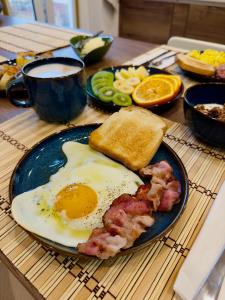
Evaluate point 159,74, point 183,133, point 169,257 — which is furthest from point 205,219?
point 159,74

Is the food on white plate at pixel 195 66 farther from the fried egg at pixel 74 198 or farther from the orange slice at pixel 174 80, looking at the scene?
the fried egg at pixel 74 198

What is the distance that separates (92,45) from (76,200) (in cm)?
99

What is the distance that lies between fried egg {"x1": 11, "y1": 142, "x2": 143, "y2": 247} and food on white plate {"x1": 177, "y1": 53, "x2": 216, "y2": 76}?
0.69 m

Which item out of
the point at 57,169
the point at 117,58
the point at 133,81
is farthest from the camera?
the point at 117,58

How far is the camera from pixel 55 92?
30.8 inches

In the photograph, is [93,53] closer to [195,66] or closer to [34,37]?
[195,66]

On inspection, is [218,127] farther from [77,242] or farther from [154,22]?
[154,22]

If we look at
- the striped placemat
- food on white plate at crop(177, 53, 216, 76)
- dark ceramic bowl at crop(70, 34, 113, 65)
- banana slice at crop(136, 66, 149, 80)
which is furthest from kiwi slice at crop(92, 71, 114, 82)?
the striped placemat

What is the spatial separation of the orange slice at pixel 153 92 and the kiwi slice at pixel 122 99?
1.1 inches

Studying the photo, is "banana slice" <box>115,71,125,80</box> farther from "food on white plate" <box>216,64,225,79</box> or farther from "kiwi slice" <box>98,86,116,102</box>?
"food on white plate" <box>216,64,225,79</box>

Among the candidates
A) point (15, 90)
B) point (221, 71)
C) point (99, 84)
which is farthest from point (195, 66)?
point (15, 90)

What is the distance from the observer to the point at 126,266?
48 cm

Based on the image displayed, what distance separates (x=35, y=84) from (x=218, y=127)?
547 millimetres

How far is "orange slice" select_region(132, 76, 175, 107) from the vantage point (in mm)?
915
